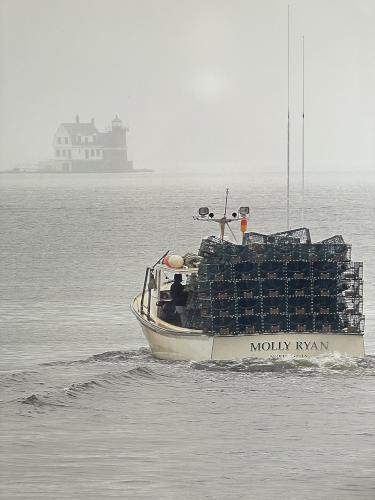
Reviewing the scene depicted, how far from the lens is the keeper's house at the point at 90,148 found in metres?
61.5

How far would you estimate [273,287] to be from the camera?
14211mm

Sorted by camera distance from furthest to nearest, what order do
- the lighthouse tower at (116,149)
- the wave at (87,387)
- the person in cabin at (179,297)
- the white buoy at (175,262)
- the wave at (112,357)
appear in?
the lighthouse tower at (116,149)
the wave at (112,357)
the white buoy at (175,262)
the person in cabin at (179,297)
the wave at (87,387)

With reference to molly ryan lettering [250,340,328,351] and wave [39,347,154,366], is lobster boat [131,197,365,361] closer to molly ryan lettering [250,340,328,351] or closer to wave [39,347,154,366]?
molly ryan lettering [250,340,328,351]

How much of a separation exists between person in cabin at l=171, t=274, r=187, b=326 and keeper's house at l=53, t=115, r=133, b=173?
45395 mm

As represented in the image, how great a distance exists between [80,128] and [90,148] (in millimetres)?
5241

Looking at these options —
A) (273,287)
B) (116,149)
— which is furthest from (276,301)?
(116,149)

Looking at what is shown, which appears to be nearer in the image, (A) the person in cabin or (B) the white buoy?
(A) the person in cabin

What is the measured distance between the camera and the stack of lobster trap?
1413 centimetres

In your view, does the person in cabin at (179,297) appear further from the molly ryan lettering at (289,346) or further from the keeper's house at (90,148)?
the keeper's house at (90,148)

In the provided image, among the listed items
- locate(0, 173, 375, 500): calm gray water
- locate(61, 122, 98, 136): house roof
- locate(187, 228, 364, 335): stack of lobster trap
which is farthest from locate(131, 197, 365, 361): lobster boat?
locate(61, 122, 98, 136): house roof

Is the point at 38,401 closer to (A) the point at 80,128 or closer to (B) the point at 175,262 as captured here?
(B) the point at 175,262

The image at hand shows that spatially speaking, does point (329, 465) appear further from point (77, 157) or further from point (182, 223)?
point (77, 157)

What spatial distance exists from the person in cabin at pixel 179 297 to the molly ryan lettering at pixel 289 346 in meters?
0.97

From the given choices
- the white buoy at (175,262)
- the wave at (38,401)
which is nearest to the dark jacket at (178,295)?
the white buoy at (175,262)
